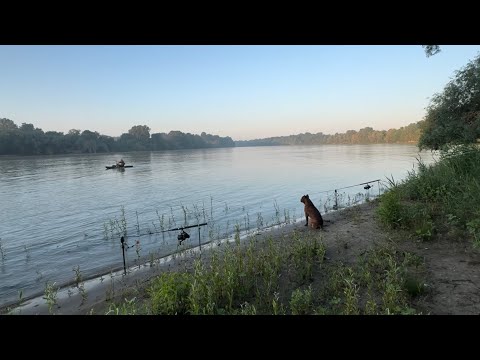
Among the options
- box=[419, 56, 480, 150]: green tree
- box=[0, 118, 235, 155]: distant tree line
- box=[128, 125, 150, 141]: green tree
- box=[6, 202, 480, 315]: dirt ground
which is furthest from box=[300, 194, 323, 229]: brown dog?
box=[128, 125, 150, 141]: green tree

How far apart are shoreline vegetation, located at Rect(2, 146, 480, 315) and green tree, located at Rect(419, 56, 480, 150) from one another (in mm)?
7520

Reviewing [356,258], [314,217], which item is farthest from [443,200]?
[356,258]

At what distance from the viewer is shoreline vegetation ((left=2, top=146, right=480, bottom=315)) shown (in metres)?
5.46

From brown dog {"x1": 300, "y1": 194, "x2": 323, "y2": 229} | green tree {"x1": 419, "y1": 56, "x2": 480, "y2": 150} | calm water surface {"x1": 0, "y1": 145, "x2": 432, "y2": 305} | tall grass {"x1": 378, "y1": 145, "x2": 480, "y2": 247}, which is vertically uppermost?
green tree {"x1": 419, "y1": 56, "x2": 480, "y2": 150}

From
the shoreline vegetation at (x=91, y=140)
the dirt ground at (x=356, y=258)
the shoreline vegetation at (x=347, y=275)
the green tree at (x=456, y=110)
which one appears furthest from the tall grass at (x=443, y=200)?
the shoreline vegetation at (x=91, y=140)

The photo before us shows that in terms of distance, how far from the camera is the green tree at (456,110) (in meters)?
17.5

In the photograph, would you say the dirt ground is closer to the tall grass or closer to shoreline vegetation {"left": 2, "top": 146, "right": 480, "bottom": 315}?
shoreline vegetation {"left": 2, "top": 146, "right": 480, "bottom": 315}

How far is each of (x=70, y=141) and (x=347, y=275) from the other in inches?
5003

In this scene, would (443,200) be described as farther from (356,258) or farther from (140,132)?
(140,132)

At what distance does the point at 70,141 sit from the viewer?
367ft

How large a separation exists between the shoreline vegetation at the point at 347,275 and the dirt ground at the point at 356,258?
3cm
